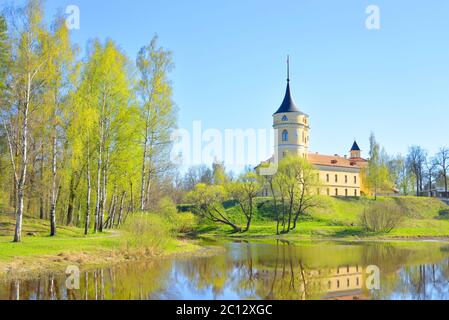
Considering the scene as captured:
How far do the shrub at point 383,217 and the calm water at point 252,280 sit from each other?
18.1 m

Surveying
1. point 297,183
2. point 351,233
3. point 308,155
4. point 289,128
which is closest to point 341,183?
point 308,155

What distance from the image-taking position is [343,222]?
149 feet

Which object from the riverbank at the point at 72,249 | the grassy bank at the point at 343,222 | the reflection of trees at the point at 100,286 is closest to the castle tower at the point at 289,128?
the grassy bank at the point at 343,222

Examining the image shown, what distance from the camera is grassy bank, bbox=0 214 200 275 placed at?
1595cm

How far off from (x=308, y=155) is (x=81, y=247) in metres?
47.3

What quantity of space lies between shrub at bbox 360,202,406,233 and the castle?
35.4 feet

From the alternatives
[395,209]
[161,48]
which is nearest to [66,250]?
[161,48]

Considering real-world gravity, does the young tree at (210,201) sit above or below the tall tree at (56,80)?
below

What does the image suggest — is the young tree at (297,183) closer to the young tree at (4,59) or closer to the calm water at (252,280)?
the calm water at (252,280)

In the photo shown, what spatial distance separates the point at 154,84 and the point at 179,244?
8771mm

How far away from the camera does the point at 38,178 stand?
1012 inches

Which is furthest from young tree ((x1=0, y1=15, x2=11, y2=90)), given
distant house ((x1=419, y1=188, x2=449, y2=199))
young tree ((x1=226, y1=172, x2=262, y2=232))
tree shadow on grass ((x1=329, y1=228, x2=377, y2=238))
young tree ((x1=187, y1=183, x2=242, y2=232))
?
distant house ((x1=419, y1=188, x2=449, y2=199))

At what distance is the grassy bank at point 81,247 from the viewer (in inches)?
628

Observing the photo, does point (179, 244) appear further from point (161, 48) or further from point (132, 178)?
point (161, 48)
